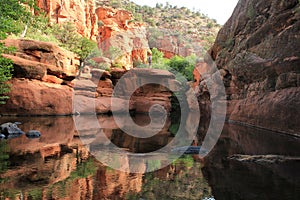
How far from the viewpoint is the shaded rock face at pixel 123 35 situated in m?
54.8

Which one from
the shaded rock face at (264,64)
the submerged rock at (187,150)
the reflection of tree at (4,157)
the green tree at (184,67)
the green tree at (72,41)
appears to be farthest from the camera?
the green tree at (184,67)

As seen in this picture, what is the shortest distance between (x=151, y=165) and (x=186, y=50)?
6360 cm

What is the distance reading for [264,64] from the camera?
1471 cm

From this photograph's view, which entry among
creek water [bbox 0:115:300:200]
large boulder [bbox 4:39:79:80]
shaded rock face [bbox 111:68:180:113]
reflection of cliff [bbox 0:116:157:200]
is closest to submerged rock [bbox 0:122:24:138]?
creek water [bbox 0:115:300:200]

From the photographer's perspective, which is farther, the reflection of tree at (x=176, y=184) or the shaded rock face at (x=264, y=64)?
the shaded rock face at (x=264, y=64)

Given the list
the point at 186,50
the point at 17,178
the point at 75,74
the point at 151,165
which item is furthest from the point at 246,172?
the point at 186,50

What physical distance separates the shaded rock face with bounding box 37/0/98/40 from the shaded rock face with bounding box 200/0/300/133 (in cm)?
3234

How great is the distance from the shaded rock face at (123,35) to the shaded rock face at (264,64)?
31.4 m

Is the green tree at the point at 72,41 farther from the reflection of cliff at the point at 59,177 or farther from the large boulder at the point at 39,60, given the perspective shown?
the reflection of cliff at the point at 59,177

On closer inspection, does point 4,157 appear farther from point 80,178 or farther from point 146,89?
point 146,89

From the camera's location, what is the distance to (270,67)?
46.3ft

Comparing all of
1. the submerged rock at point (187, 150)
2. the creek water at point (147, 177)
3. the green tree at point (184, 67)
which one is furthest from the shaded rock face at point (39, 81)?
the green tree at point (184, 67)

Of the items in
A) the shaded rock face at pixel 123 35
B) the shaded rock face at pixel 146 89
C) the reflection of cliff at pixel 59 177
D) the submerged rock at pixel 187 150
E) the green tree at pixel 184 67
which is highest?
the shaded rock face at pixel 123 35

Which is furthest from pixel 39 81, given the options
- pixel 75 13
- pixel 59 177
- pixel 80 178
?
pixel 75 13
